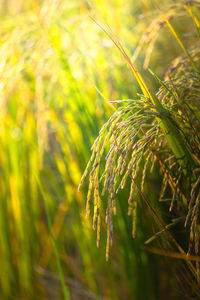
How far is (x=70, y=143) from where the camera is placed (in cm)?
122

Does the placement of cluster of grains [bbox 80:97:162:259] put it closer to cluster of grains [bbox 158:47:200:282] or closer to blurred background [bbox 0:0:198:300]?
cluster of grains [bbox 158:47:200:282]

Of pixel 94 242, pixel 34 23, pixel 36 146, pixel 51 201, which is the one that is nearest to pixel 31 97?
pixel 36 146

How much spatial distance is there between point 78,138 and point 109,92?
0.18 meters

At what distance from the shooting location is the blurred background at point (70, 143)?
→ 37.9 inches

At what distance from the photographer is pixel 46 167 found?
1.62 meters

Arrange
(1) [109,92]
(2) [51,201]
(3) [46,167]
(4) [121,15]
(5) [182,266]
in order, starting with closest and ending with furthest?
1. (5) [182,266]
2. (1) [109,92]
3. (4) [121,15]
4. (2) [51,201]
5. (3) [46,167]

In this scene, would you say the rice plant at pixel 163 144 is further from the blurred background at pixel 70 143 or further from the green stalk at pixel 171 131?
the blurred background at pixel 70 143

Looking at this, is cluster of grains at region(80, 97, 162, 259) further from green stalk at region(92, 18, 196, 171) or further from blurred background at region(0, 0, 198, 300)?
blurred background at region(0, 0, 198, 300)

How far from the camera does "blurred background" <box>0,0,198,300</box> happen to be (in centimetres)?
96

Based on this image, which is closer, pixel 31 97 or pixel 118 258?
pixel 118 258

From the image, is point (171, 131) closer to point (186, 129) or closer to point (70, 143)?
point (186, 129)

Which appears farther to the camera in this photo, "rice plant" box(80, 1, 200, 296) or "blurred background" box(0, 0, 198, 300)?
"blurred background" box(0, 0, 198, 300)

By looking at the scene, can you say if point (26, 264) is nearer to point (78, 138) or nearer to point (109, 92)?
point (78, 138)

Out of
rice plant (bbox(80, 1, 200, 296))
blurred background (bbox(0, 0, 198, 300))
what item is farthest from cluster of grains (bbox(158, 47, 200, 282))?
blurred background (bbox(0, 0, 198, 300))
